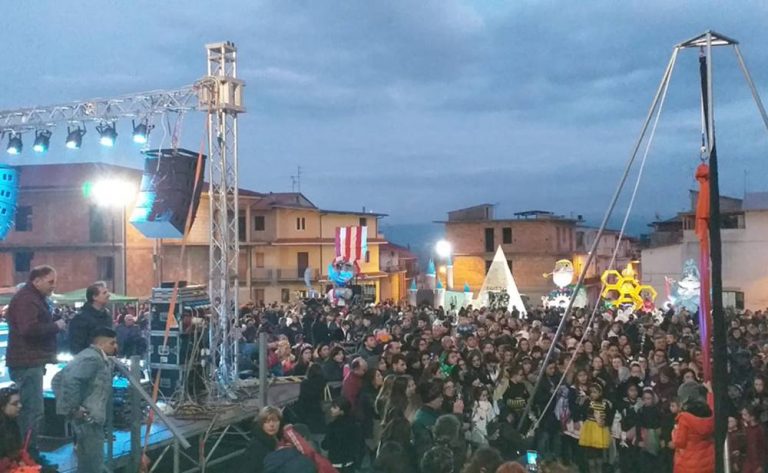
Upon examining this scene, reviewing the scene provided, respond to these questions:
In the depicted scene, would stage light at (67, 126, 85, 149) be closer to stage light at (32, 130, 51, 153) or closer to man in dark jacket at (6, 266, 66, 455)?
stage light at (32, 130, 51, 153)

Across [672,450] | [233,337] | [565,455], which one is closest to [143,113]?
[233,337]

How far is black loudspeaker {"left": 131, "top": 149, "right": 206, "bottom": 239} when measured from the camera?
9.94 meters

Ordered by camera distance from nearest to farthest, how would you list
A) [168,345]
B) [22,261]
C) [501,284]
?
[168,345]
[501,284]
[22,261]

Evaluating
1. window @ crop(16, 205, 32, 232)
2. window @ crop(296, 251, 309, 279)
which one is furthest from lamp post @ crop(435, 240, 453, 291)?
window @ crop(16, 205, 32, 232)

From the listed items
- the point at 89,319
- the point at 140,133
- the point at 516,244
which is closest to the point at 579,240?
the point at 516,244

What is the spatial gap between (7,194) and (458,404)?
8864mm

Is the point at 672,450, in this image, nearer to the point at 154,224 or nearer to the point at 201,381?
the point at 201,381

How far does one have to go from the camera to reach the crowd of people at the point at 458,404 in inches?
197

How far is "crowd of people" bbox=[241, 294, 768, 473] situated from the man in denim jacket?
1425 mm

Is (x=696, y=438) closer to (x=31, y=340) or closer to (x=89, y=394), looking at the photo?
(x=89, y=394)

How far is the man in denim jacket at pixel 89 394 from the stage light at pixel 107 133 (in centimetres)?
731

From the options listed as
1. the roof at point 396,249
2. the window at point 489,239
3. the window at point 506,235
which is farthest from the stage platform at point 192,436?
the roof at point 396,249

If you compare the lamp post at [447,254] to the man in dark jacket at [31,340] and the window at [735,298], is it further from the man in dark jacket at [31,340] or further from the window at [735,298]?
the man in dark jacket at [31,340]

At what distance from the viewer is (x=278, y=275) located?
43719 millimetres
